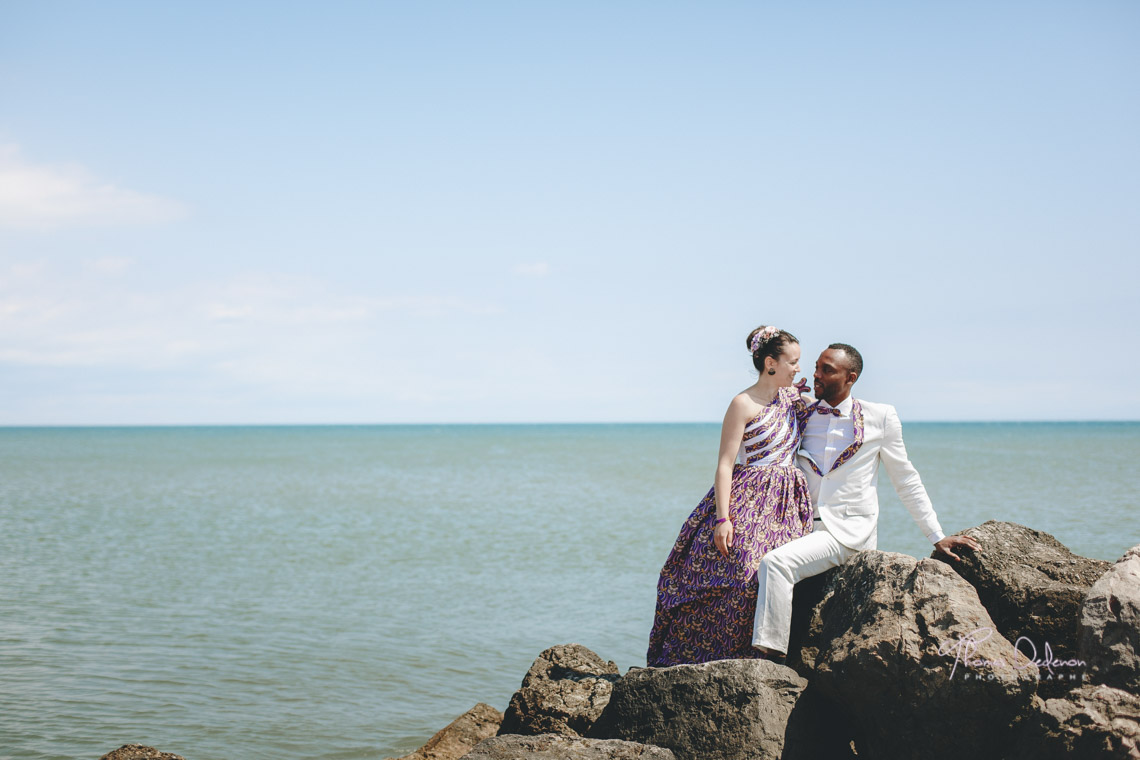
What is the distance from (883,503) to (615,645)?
1738cm

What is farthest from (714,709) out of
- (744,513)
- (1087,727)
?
(1087,727)

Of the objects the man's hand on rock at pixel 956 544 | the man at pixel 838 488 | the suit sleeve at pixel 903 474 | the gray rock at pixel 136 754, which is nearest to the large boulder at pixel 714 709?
the man at pixel 838 488

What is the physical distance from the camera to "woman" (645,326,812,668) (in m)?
5.37

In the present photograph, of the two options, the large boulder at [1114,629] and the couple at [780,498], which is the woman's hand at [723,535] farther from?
the large boulder at [1114,629]

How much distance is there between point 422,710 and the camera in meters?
8.85

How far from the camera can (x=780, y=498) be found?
543 cm

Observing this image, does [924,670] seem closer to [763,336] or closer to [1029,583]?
[1029,583]

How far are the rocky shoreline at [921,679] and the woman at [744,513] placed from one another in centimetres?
39

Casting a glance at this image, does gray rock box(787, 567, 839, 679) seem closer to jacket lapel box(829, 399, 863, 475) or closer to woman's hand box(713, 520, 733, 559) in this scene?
woman's hand box(713, 520, 733, 559)

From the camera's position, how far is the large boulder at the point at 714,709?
4.69m

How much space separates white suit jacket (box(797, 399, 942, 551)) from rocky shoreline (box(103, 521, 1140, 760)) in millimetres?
288

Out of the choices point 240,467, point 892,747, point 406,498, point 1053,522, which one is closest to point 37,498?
point 406,498

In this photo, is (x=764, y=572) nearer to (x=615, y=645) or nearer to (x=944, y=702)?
(x=944, y=702)

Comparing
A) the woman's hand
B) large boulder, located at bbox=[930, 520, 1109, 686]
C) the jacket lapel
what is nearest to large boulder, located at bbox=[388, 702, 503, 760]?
the woman's hand
